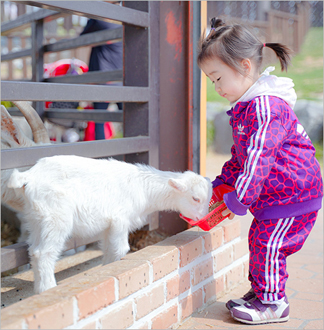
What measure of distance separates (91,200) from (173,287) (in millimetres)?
622

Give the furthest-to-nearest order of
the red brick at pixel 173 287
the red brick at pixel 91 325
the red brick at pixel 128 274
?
the red brick at pixel 173 287
the red brick at pixel 128 274
the red brick at pixel 91 325

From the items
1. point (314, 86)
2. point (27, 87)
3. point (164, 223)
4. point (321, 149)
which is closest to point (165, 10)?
point (27, 87)

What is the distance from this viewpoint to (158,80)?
315cm

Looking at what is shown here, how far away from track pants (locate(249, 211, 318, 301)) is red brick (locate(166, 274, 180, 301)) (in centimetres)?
44

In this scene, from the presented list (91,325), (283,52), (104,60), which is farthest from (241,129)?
(104,60)

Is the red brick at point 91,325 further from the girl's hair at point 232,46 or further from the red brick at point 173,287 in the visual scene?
the girl's hair at point 232,46

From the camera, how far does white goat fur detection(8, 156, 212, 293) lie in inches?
84.7

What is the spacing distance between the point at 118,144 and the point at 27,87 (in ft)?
2.41

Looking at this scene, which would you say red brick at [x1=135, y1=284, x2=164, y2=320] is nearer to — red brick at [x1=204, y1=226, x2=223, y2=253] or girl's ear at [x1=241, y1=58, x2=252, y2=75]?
red brick at [x1=204, y1=226, x2=223, y2=253]

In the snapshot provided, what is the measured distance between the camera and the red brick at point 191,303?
2.36 meters

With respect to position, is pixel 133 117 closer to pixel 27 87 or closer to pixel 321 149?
pixel 27 87

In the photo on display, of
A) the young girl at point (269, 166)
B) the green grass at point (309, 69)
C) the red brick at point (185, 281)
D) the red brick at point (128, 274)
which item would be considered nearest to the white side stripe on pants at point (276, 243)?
the young girl at point (269, 166)

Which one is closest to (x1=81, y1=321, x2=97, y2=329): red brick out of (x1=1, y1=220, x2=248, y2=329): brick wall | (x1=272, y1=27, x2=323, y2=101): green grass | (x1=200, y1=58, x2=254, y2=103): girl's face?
(x1=1, y1=220, x2=248, y2=329): brick wall

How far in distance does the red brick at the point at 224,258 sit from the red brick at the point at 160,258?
50 centimetres
